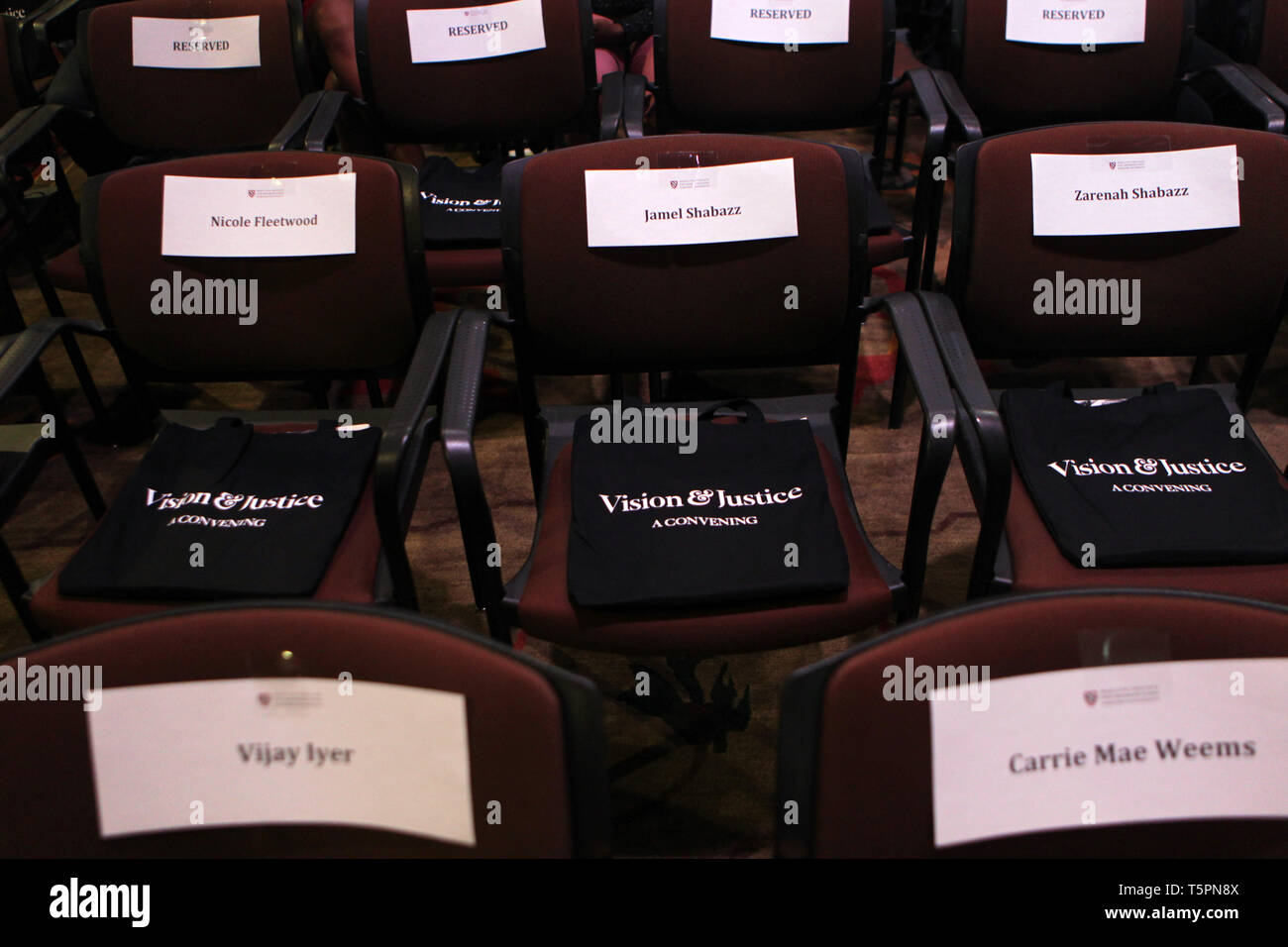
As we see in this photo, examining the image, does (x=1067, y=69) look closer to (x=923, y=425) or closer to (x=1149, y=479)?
(x=1149, y=479)

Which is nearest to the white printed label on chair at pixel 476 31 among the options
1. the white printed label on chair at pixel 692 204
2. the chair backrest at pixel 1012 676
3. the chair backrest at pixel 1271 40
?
the white printed label on chair at pixel 692 204

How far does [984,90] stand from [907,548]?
141cm

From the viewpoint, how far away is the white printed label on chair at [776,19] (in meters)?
2.10

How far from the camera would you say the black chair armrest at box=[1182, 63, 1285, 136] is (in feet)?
6.21

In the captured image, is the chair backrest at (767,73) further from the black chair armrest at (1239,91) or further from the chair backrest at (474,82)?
the black chair armrest at (1239,91)

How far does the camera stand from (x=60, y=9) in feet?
8.11

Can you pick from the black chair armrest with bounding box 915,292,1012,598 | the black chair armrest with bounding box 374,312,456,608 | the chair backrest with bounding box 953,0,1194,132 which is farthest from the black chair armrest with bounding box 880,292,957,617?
the chair backrest with bounding box 953,0,1194,132

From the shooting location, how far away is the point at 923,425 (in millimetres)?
1220

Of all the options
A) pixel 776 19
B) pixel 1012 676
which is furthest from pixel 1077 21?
pixel 1012 676

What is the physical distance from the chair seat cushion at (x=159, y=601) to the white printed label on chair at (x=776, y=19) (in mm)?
1448

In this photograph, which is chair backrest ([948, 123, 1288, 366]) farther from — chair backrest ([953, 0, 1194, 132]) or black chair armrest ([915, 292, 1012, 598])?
chair backrest ([953, 0, 1194, 132])

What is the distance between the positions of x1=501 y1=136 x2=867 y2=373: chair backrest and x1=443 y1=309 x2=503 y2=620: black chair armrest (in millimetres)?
150
